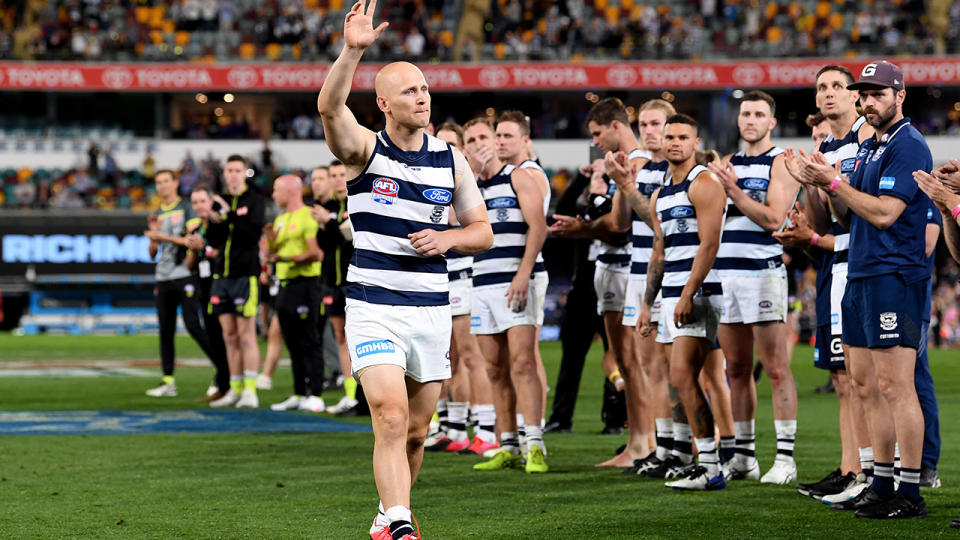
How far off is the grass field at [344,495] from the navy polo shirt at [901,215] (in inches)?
52.3

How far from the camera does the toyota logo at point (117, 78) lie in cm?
3809

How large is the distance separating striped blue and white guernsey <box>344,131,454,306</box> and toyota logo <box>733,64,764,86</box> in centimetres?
3289

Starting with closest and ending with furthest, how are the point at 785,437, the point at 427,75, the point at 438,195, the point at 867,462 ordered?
the point at 438,195
the point at 867,462
the point at 785,437
the point at 427,75

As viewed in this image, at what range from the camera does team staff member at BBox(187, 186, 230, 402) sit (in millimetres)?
13281

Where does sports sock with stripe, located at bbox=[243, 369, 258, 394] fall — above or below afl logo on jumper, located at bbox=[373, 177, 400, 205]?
below

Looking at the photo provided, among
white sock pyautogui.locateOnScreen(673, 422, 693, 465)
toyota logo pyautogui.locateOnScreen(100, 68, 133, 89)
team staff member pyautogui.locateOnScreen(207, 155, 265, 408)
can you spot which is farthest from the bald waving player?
toyota logo pyautogui.locateOnScreen(100, 68, 133, 89)

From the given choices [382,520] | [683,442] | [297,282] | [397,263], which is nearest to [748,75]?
[297,282]

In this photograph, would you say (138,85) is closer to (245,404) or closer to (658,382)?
(245,404)

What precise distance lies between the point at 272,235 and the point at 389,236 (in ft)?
24.6

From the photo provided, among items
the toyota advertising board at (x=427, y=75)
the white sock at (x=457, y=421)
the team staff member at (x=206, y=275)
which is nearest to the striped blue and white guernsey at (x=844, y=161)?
the white sock at (x=457, y=421)

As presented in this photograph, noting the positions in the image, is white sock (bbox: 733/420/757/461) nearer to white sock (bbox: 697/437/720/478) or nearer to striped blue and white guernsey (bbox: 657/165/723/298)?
white sock (bbox: 697/437/720/478)

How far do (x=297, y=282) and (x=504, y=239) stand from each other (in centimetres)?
452

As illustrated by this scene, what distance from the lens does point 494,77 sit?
3797 cm

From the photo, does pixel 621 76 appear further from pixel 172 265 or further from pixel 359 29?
pixel 359 29
